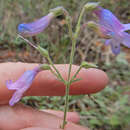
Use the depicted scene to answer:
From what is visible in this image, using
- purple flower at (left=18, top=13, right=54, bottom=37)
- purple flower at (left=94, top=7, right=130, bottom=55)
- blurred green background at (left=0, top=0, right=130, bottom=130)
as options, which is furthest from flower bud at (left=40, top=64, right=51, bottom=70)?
blurred green background at (left=0, top=0, right=130, bottom=130)

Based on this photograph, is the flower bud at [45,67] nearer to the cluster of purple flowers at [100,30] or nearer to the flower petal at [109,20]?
the cluster of purple flowers at [100,30]

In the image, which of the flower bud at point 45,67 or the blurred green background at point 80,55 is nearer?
the flower bud at point 45,67

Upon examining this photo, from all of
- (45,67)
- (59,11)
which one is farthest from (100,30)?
(45,67)

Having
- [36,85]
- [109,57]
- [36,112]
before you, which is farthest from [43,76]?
[109,57]

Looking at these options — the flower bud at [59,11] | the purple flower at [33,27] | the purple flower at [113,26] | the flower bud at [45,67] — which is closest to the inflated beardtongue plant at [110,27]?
the purple flower at [113,26]

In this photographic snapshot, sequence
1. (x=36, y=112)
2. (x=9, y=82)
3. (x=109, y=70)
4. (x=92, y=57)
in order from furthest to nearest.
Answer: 1. (x=92, y=57)
2. (x=109, y=70)
3. (x=36, y=112)
4. (x=9, y=82)

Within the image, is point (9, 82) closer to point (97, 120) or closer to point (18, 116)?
point (18, 116)

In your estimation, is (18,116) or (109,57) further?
(109,57)

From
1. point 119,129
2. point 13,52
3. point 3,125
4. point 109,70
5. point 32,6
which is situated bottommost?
point 119,129
